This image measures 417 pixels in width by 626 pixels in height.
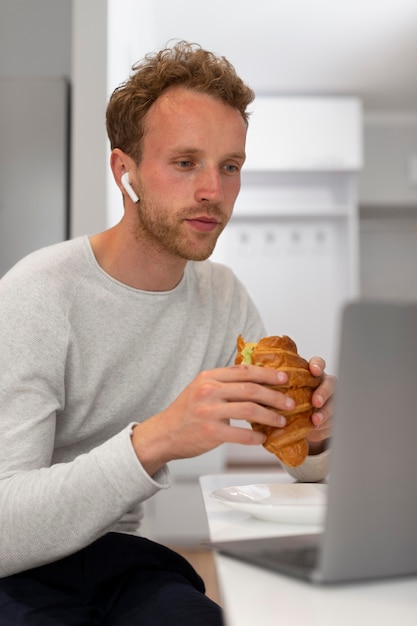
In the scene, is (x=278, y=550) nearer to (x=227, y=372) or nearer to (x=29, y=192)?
(x=227, y=372)

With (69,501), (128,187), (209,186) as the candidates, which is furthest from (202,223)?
(69,501)

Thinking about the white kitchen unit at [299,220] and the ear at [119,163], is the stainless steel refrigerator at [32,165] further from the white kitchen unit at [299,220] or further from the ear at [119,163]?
the white kitchen unit at [299,220]

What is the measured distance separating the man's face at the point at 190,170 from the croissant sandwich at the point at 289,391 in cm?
38

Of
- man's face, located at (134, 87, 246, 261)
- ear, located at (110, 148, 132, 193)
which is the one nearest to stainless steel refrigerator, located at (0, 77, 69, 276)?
ear, located at (110, 148, 132, 193)

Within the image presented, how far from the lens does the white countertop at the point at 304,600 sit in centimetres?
55

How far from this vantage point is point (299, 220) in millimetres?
5320

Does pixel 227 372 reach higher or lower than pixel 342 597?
higher

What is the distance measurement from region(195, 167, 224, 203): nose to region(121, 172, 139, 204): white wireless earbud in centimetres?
17

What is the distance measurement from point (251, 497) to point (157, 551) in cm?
20

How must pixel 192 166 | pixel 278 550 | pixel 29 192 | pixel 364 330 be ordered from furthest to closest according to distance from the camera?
pixel 29 192, pixel 192 166, pixel 278 550, pixel 364 330

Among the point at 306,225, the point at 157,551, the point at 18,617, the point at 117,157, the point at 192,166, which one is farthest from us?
the point at 306,225

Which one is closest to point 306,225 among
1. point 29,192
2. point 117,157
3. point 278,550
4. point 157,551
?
point 29,192

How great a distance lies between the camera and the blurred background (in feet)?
9.25

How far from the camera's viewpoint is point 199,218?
1.30 metres
